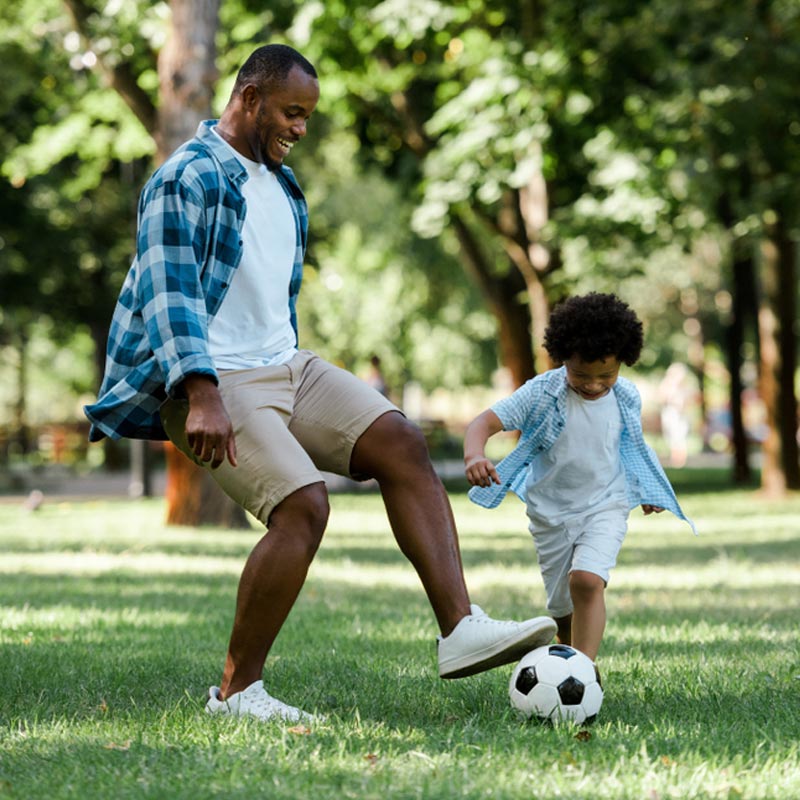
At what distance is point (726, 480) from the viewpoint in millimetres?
26703

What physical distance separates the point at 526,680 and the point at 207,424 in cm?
129

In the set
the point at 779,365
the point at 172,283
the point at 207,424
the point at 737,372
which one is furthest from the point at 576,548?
the point at 737,372

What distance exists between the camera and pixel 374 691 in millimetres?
5160

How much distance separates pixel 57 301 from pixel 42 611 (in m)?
21.8

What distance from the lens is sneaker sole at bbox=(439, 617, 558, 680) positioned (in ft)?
14.6

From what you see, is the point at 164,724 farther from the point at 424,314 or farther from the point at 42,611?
the point at 424,314

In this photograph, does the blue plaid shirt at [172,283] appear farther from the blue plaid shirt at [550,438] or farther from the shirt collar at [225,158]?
the blue plaid shirt at [550,438]

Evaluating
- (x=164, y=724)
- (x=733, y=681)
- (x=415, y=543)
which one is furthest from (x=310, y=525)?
(x=733, y=681)

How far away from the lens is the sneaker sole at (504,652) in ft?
14.6

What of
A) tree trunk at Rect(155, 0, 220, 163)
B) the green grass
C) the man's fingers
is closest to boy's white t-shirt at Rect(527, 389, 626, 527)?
the green grass

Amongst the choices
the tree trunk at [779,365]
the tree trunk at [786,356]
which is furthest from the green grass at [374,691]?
the tree trunk at [786,356]

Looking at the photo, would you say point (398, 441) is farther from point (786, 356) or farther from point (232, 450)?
point (786, 356)

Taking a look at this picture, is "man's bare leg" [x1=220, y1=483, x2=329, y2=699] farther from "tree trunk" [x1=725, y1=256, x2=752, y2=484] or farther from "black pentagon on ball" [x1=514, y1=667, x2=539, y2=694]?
"tree trunk" [x1=725, y1=256, x2=752, y2=484]

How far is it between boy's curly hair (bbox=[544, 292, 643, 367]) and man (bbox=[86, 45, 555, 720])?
0.82 m
